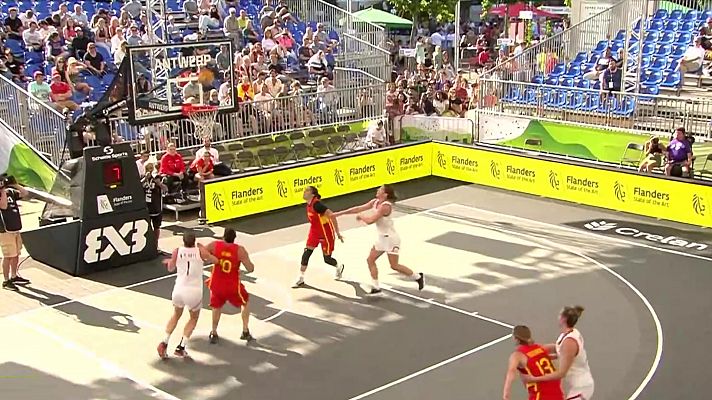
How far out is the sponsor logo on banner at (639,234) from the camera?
17.6 metres

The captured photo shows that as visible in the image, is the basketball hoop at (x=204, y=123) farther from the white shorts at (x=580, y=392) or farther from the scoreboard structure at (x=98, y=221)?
the white shorts at (x=580, y=392)

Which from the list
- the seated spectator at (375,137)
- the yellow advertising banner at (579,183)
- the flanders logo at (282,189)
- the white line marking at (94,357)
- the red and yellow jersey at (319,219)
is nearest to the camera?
the white line marking at (94,357)

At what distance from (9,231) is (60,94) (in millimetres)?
7234

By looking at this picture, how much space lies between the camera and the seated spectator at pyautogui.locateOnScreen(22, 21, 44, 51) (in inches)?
940

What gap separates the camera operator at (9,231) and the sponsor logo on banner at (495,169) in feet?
38.0

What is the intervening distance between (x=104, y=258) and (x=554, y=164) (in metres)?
10.6

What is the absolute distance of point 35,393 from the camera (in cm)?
1123

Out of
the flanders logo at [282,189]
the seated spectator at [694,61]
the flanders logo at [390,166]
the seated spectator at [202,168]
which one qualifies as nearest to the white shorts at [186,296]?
the flanders logo at [282,189]

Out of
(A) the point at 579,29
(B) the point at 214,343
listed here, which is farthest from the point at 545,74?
(B) the point at 214,343

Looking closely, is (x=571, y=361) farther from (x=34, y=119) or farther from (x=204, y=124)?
(x=34, y=119)

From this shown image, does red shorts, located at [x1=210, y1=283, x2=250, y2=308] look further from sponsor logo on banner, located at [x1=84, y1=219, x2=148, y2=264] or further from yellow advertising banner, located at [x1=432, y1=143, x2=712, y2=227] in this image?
yellow advertising banner, located at [x1=432, y1=143, x2=712, y2=227]

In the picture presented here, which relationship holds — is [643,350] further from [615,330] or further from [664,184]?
[664,184]

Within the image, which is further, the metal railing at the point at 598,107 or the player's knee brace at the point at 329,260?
Answer: the metal railing at the point at 598,107

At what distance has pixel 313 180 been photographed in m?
21.2
